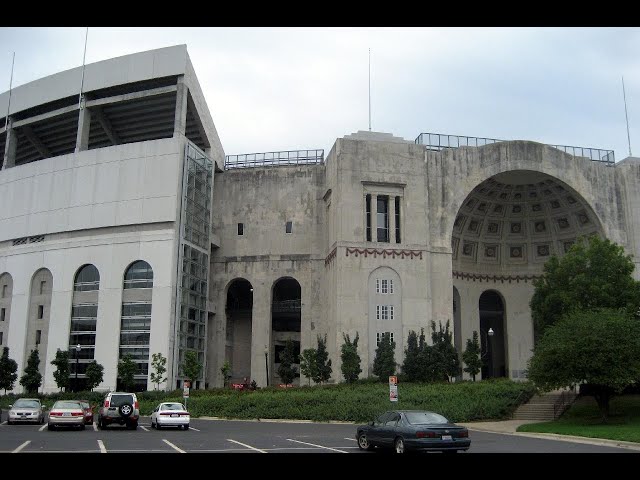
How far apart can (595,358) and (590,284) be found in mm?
14028

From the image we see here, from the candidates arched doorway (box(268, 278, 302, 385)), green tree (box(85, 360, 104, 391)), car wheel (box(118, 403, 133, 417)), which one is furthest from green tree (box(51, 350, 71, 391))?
car wheel (box(118, 403, 133, 417))

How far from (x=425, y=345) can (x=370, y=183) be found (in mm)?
14178

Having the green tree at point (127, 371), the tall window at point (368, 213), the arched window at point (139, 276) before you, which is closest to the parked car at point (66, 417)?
the green tree at point (127, 371)

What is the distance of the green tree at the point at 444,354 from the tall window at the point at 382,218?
26.8 feet

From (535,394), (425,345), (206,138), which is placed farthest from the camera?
(206,138)

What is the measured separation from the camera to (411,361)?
166 ft

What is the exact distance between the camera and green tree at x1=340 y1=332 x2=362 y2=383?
50.5 metres

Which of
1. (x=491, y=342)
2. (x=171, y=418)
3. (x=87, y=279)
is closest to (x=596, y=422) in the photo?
(x=171, y=418)

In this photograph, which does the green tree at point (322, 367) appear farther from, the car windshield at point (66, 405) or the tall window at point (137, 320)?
the car windshield at point (66, 405)

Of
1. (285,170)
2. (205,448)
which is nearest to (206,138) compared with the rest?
(285,170)

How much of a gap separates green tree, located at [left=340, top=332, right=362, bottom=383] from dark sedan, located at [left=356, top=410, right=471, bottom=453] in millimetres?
30307

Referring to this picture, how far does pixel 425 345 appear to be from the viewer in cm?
5159

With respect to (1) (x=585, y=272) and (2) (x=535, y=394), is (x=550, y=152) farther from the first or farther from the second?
(2) (x=535, y=394)
